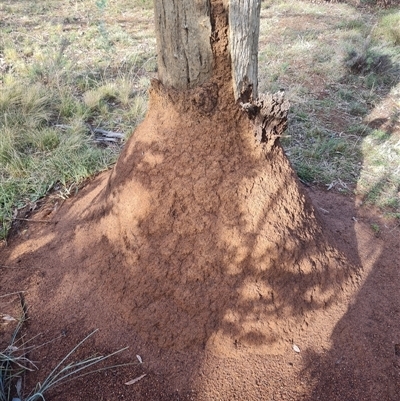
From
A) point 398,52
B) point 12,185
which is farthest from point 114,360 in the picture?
point 398,52

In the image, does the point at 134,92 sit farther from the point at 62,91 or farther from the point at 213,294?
the point at 213,294

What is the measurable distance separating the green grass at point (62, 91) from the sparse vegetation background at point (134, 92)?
0.6 inches

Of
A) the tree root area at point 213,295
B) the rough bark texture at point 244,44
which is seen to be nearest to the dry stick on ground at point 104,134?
the tree root area at point 213,295

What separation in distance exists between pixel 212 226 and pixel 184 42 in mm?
841

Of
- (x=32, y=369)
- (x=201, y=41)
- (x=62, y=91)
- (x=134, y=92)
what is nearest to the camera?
(x=201, y=41)

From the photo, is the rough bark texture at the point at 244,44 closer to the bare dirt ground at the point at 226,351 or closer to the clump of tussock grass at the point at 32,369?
the bare dirt ground at the point at 226,351

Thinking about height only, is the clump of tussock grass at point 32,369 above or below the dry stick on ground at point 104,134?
below

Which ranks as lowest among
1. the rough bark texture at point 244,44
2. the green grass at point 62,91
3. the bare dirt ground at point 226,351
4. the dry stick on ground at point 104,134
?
the bare dirt ground at point 226,351

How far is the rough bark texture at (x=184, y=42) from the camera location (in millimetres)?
1458

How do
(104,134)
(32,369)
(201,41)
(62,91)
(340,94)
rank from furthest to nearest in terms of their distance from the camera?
1. (340,94)
2. (62,91)
3. (104,134)
4. (32,369)
5. (201,41)

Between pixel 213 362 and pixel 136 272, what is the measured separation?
1.86 feet

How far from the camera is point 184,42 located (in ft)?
5.01

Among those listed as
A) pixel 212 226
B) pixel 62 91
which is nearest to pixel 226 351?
pixel 212 226

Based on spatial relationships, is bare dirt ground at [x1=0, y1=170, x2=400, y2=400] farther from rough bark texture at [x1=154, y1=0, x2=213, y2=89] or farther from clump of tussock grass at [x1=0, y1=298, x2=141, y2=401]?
rough bark texture at [x1=154, y1=0, x2=213, y2=89]
